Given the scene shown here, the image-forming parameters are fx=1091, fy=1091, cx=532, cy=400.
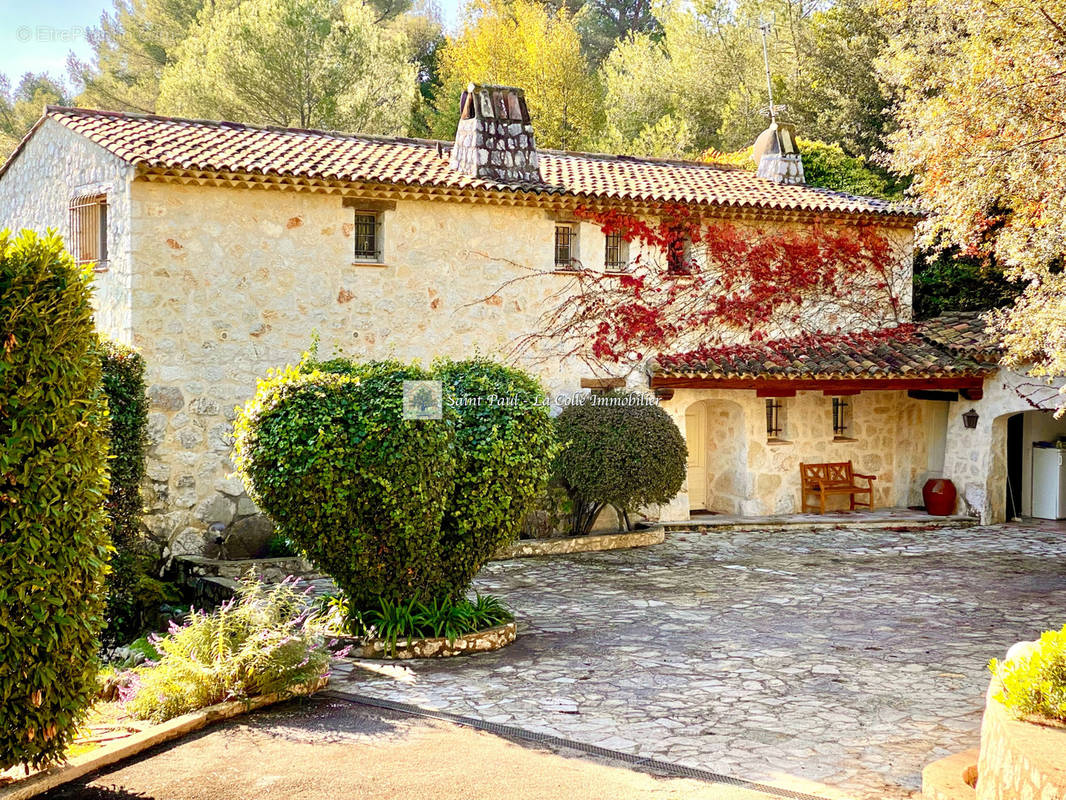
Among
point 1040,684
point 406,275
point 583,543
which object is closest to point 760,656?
point 1040,684

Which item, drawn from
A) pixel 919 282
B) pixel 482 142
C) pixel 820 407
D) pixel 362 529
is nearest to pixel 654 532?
pixel 820 407

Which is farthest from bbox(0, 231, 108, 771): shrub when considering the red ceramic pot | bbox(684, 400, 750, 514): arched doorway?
the red ceramic pot

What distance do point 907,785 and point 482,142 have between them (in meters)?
11.3

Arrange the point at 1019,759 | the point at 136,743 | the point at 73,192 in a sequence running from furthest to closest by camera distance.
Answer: the point at 73,192
the point at 136,743
the point at 1019,759

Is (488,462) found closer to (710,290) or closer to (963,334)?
(710,290)

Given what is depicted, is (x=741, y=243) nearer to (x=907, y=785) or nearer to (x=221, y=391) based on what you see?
(x=221, y=391)

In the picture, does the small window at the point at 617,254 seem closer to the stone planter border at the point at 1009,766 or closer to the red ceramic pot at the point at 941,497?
the red ceramic pot at the point at 941,497

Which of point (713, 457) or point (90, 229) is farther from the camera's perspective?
point (713, 457)

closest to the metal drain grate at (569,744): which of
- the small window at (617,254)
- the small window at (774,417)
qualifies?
the small window at (617,254)

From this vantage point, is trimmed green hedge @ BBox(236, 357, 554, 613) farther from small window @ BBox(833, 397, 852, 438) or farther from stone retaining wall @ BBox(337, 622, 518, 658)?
small window @ BBox(833, 397, 852, 438)

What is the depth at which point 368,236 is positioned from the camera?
47.4 ft

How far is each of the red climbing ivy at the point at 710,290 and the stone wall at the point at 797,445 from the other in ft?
3.51

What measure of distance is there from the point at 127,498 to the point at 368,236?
465 cm

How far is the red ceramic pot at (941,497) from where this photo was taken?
1744 centimetres
